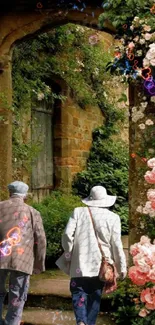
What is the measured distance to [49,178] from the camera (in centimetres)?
988

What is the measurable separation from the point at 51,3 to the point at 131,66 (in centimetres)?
154

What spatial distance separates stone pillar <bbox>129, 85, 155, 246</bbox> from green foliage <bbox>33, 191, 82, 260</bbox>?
2316 millimetres

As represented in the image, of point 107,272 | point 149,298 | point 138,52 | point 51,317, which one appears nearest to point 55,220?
point 51,317

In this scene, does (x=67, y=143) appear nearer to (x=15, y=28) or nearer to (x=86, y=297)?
(x=15, y=28)

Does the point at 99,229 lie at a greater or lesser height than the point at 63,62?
lesser

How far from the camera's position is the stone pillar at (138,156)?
522 cm

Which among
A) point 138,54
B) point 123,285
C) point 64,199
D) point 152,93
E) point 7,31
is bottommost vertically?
point 123,285

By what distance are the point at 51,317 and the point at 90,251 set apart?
3.99 ft

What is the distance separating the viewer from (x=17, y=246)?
481 cm

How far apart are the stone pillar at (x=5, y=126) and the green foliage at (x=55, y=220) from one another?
1235mm

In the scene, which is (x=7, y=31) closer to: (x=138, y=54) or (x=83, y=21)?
(x=83, y=21)

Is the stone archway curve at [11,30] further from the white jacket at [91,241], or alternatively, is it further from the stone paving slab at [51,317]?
the white jacket at [91,241]

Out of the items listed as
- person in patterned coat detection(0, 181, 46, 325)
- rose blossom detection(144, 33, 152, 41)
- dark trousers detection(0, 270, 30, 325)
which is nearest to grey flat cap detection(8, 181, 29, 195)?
person in patterned coat detection(0, 181, 46, 325)

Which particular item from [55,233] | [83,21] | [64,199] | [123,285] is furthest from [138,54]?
[64,199]
